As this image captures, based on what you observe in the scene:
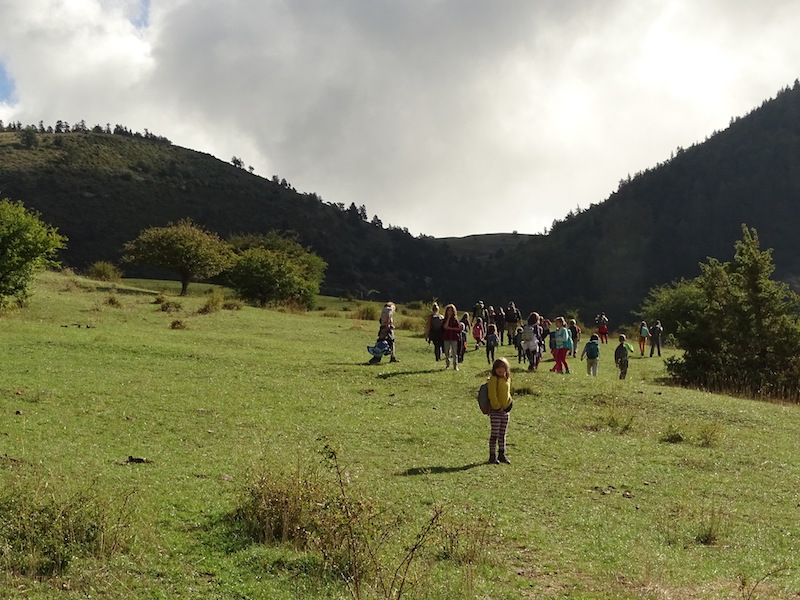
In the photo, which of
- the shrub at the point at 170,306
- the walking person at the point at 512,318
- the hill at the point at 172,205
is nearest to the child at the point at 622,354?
the walking person at the point at 512,318

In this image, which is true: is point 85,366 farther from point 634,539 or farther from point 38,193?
point 38,193

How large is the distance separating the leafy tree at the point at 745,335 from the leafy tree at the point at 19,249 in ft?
94.1

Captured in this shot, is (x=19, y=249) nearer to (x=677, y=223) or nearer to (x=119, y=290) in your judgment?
(x=119, y=290)

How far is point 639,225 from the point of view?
16462 cm

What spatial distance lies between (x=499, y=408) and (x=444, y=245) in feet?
578

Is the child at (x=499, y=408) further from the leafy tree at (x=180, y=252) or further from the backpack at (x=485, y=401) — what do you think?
the leafy tree at (x=180, y=252)

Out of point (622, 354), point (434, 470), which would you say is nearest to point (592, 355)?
point (622, 354)

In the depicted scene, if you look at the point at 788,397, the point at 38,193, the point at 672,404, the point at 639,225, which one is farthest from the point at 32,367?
the point at 639,225

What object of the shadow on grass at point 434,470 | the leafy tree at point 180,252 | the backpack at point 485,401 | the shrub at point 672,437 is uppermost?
the leafy tree at point 180,252

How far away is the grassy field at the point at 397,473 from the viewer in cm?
671

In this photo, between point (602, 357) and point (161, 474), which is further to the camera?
point (602, 357)

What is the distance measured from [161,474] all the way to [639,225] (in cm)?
16813

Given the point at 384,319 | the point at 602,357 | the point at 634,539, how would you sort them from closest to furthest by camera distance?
the point at 634,539 < the point at 384,319 < the point at 602,357

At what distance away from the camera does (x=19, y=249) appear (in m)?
30.3
